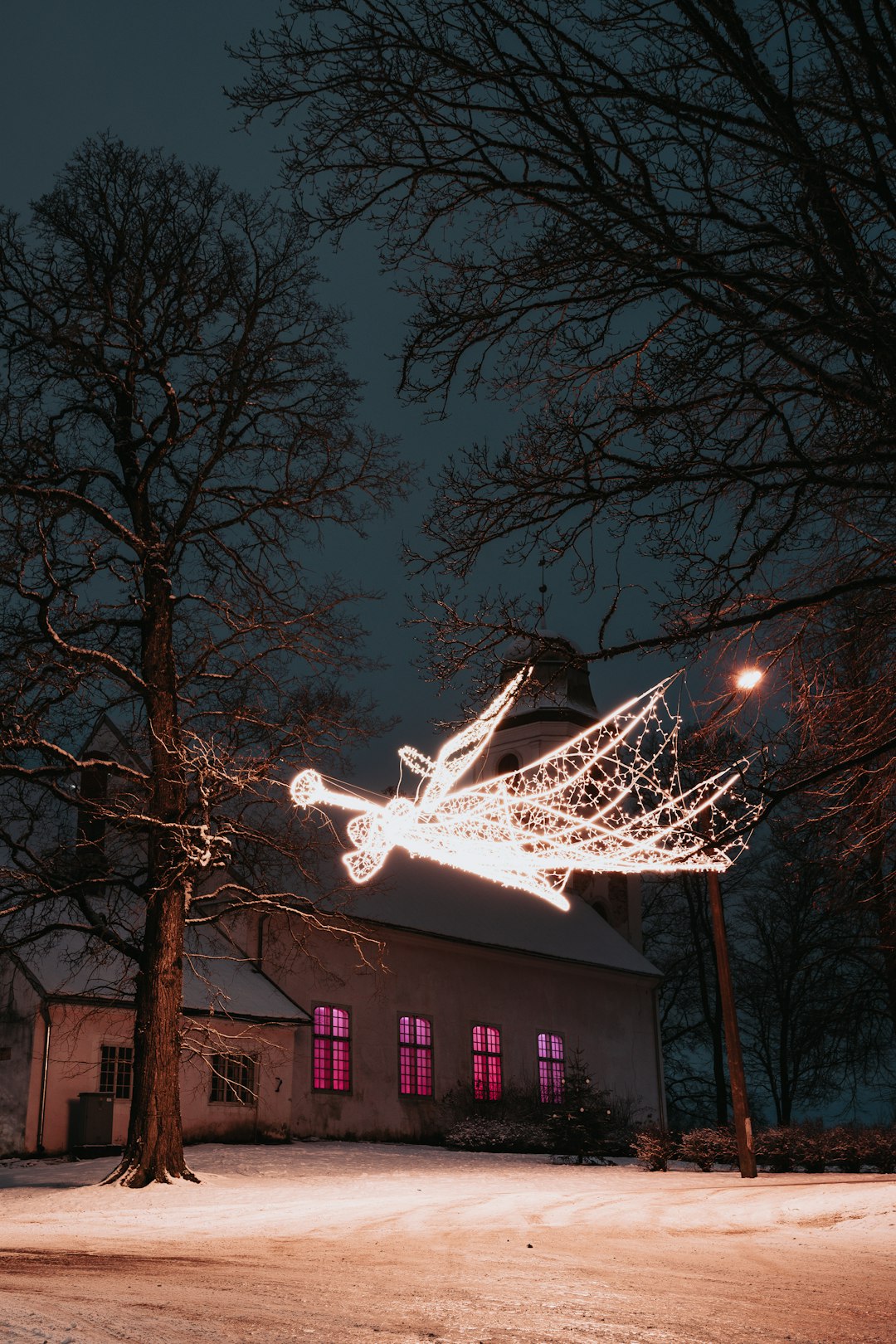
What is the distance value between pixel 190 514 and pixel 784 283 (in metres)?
12.6

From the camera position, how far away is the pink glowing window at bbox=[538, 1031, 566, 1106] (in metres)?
35.7

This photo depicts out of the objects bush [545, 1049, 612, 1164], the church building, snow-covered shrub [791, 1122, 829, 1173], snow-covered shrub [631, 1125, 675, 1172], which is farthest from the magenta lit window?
snow-covered shrub [791, 1122, 829, 1173]

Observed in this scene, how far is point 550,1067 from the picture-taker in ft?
119

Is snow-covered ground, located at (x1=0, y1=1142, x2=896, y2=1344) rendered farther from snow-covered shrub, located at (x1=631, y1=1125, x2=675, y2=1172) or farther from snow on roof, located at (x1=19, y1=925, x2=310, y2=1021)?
snow-covered shrub, located at (x1=631, y1=1125, x2=675, y2=1172)

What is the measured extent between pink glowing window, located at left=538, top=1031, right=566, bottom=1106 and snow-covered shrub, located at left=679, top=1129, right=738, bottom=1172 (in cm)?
1037

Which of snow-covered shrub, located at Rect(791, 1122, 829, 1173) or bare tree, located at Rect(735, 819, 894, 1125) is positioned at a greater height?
bare tree, located at Rect(735, 819, 894, 1125)

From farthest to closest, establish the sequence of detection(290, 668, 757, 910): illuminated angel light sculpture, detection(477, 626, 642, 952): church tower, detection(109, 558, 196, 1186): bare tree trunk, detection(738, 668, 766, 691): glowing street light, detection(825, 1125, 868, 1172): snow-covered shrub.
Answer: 1. detection(477, 626, 642, 952): church tower
2. detection(825, 1125, 868, 1172): snow-covered shrub
3. detection(109, 558, 196, 1186): bare tree trunk
4. detection(738, 668, 766, 691): glowing street light
5. detection(290, 668, 757, 910): illuminated angel light sculpture

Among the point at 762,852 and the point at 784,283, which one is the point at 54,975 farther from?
the point at 762,852

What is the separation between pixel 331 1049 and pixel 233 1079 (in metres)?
3.25

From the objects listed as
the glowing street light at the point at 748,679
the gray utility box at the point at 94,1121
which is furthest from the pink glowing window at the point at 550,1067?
the glowing street light at the point at 748,679

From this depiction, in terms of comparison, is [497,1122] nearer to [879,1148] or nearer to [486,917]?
[486,917]

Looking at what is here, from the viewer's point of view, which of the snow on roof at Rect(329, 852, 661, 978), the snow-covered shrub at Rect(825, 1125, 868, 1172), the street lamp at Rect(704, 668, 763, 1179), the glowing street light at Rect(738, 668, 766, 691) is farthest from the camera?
the snow on roof at Rect(329, 852, 661, 978)

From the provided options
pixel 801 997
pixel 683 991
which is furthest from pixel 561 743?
pixel 683 991

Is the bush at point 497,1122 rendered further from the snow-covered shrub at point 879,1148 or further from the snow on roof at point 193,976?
the snow-covered shrub at point 879,1148
